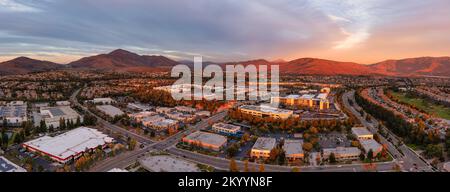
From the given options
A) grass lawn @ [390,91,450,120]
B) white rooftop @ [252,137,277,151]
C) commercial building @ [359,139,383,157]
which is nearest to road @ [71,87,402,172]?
commercial building @ [359,139,383,157]

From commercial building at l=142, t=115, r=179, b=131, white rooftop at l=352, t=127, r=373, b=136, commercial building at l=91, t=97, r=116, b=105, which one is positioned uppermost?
commercial building at l=91, t=97, r=116, b=105

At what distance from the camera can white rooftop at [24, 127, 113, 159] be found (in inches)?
542

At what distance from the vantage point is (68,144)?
14742 mm

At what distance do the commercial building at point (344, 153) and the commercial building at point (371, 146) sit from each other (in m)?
0.70

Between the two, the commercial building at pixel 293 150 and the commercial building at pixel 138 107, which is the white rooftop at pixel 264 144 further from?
→ the commercial building at pixel 138 107

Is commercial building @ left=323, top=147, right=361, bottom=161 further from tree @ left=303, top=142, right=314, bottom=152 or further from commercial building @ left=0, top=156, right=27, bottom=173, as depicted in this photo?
commercial building @ left=0, top=156, right=27, bottom=173

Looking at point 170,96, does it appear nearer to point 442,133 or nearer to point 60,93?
point 60,93

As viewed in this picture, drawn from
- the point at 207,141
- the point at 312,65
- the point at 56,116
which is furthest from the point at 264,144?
the point at 312,65

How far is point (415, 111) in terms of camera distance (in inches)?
1003

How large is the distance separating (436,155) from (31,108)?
30.9 m

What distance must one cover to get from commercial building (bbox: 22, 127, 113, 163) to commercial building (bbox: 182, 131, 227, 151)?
14.4ft
